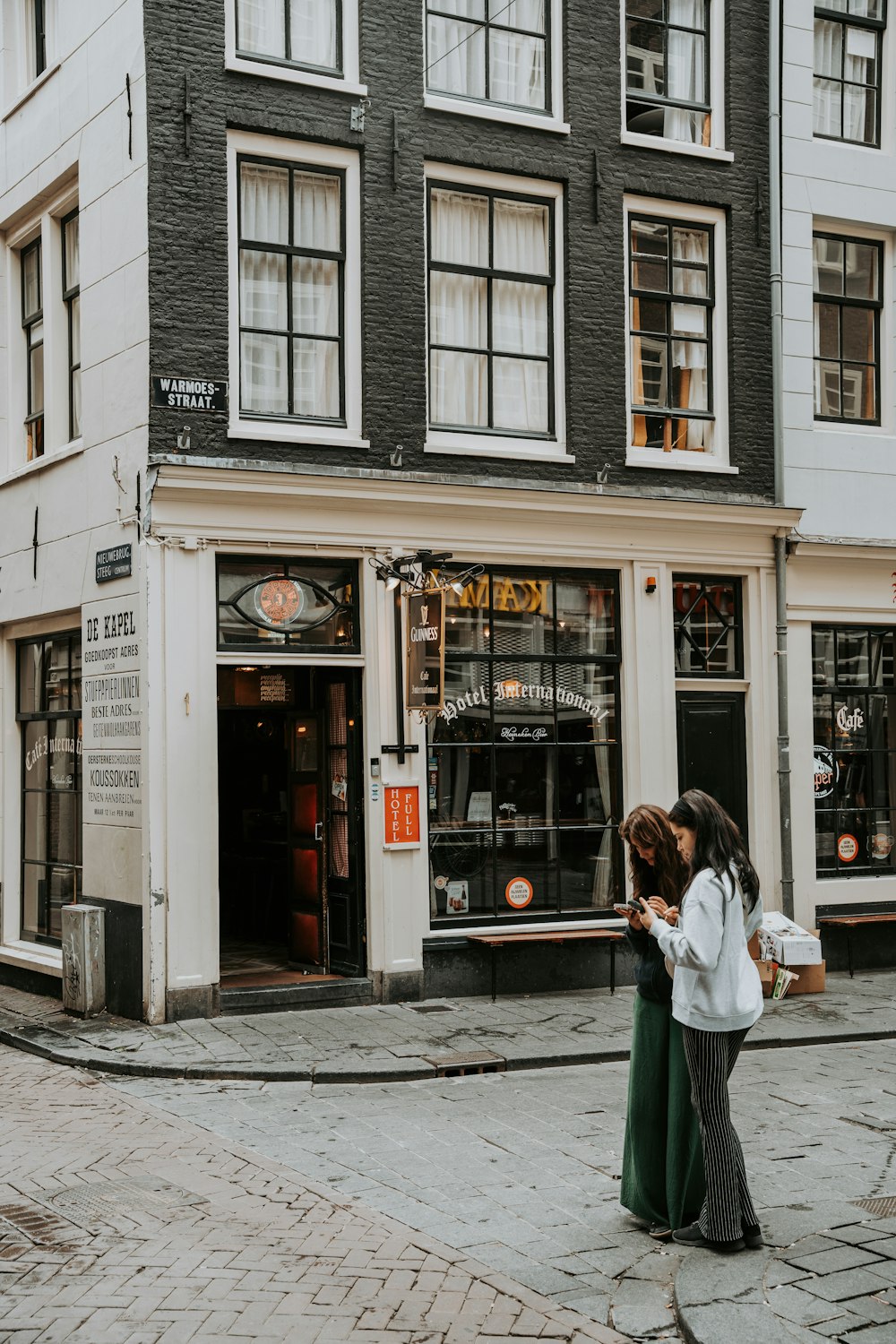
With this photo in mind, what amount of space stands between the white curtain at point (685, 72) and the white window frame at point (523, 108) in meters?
1.32

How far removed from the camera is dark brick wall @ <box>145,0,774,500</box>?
12156 mm

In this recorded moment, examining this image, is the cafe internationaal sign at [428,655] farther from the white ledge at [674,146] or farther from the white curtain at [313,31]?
the white ledge at [674,146]

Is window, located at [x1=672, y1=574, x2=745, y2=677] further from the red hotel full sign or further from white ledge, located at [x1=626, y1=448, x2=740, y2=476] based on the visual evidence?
the red hotel full sign

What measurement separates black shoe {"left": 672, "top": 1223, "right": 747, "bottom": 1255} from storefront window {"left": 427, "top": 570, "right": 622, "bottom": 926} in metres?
→ 6.99

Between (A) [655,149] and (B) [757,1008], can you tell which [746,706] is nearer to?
(A) [655,149]

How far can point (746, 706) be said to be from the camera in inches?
579

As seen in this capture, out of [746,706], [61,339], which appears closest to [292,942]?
[746,706]

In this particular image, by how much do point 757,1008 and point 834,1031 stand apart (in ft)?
19.8

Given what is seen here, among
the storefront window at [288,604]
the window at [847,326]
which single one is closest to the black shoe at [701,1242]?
the storefront window at [288,604]

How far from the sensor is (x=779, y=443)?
583 inches

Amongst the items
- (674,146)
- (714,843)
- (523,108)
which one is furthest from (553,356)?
(714,843)

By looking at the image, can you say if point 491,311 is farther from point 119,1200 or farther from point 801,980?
point 119,1200

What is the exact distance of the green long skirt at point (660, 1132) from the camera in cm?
629

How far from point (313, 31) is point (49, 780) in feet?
24.4
